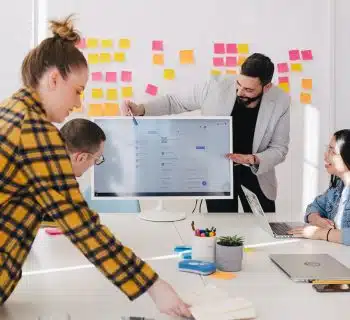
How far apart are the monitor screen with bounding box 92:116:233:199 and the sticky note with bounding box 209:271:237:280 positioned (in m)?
0.79

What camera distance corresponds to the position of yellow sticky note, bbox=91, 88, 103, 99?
387 centimetres

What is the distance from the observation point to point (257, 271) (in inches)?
70.2

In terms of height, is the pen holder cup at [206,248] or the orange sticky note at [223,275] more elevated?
the pen holder cup at [206,248]

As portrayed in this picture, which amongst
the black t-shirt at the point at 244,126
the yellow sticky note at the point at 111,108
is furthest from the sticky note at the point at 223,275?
the yellow sticky note at the point at 111,108

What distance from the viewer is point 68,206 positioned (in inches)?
49.7

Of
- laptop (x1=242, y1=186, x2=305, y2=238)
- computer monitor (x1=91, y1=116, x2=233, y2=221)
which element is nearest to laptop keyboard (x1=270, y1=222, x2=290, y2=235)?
laptop (x1=242, y1=186, x2=305, y2=238)

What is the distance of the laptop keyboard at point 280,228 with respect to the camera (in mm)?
2273

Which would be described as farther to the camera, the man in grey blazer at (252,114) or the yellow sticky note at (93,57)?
the yellow sticky note at (93,57)

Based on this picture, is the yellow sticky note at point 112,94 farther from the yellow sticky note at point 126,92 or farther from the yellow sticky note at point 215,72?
the yellow sticky note at point 215,72

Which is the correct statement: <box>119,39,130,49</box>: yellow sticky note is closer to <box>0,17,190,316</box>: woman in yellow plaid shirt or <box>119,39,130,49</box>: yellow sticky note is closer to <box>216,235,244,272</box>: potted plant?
<box>216,235,244,272</box>: potted plant

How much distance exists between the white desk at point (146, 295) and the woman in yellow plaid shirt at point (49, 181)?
5.1 inches

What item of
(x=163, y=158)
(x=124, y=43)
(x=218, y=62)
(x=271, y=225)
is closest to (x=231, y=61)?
(x=218, y=62)

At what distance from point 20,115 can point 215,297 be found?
0.65 metres

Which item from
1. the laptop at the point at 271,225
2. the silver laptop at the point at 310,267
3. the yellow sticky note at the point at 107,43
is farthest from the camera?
the yellow sticky note at the point at 107,43
